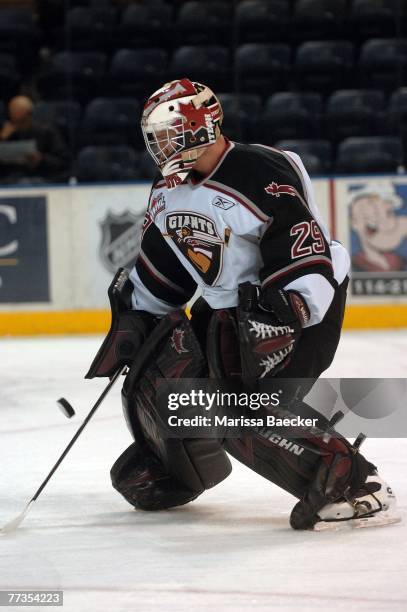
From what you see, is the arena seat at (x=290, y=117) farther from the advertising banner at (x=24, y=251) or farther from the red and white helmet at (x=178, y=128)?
the red and white helmet at (x=178, y=128)

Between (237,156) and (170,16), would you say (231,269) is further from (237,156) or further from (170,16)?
(170,16)

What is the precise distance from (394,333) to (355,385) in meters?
3.11

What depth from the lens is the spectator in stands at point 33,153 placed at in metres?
6.71

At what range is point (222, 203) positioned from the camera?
248 cm

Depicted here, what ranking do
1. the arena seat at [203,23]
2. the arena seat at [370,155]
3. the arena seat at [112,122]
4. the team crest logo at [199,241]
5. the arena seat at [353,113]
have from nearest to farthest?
the team crest logo at [199,241] → the arena seat at [370,155] → the arena seat at [353,113] → the arena seat at [112,122] → the arena seat at [203,23]

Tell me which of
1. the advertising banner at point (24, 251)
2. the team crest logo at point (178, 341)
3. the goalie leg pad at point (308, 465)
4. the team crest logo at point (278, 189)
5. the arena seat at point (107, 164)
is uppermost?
the team crest logo at point (278, 189)

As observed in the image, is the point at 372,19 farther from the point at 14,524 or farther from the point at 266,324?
the point at 14,524

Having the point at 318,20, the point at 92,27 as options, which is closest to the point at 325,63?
the point at 318,20

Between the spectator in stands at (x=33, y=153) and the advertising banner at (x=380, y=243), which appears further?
the spectator in stands at (x=33, y=153)

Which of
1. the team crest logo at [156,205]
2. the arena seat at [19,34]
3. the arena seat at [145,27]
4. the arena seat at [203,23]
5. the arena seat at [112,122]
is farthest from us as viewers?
the arena seat at [19,34]

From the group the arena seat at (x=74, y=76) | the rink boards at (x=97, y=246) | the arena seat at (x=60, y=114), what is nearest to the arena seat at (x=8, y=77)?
the arena seat at (x=74, y=76)

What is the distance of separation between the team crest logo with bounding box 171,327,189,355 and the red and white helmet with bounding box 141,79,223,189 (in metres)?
0.33

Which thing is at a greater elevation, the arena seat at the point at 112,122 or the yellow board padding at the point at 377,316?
the arena seat at the point at 112,122

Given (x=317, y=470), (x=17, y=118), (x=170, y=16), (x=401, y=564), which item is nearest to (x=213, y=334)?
(x=317, y=470)
